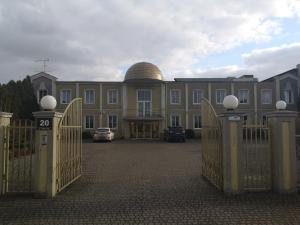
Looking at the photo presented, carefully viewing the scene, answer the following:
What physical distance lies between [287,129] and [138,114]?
33.5m

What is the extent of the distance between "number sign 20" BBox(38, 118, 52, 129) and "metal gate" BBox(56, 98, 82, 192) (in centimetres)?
41

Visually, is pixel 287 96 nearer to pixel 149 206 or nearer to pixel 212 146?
pixel 212 146

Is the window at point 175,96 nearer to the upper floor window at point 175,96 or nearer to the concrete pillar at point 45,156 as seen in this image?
the upper floor window at point 175,96

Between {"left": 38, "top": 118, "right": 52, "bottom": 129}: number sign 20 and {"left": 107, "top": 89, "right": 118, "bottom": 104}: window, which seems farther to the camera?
{"left": 107, "top": 89, "right": 118, "bottom": 104}: window

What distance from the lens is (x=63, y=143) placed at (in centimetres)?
943

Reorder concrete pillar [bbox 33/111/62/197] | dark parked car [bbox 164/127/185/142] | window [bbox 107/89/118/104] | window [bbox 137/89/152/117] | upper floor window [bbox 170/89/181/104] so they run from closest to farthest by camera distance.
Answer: concrete pillar [bbox 33/111/62/197] < dark parked car [bbox 164/127/185/142] < window [bbox 107/89/118/104] < window [bbox 137/89/152/117] < upper floor window [bbox 170/89/181/104]

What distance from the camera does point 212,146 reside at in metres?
10.1

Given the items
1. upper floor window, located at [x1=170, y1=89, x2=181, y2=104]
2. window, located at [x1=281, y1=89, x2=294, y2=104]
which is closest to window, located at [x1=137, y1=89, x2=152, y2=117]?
upper floor window, located at [x1=170, y1=89, x2=181, y2=104]

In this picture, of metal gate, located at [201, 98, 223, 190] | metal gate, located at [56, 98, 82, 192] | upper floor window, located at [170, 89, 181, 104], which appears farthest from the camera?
upper floor window, located at [170, 89, 181, 104]

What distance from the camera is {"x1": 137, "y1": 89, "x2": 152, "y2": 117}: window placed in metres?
42.3

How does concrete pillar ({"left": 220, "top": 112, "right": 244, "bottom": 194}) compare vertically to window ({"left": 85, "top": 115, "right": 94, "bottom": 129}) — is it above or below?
below

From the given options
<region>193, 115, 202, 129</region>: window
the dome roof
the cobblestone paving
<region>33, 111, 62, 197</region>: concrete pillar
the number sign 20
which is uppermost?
the dome roof

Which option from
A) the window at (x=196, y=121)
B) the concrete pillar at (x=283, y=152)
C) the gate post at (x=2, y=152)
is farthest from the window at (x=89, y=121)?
the concrete pillar at (x=283, y=152)

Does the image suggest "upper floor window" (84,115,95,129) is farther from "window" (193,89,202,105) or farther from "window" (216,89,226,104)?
"window" (216,89,226,104)
